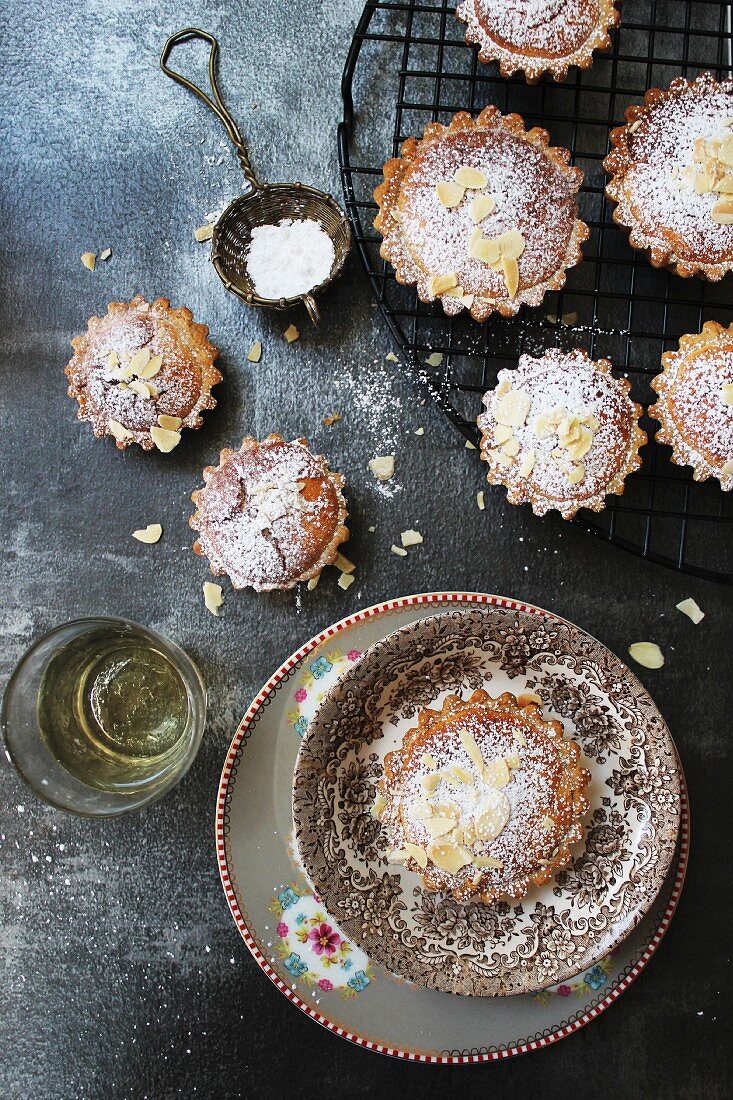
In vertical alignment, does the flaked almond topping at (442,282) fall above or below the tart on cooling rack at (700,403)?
above

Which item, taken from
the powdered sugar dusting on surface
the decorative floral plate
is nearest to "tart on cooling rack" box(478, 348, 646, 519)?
the powdered sugar dusting on surface

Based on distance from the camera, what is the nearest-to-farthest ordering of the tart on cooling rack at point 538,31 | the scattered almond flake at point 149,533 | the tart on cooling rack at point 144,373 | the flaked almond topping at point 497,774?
the flaked almond topping at point 497,774
the tart on cooling rack at point 538,31
the tart on cooling rack at point 144,373
the scattered almond flake at point 149,533

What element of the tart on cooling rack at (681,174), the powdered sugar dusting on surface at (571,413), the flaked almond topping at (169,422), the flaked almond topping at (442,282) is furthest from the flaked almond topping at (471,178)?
the flaked almond topping at (169,422)

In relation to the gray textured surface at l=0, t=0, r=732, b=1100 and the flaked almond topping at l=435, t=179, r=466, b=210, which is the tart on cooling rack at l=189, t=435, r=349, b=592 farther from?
the flaked almond topping at l=435, t=179, r=466, b=210

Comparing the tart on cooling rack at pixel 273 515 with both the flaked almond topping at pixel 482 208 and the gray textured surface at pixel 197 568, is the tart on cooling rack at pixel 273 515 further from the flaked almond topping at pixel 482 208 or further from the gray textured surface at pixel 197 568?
the flaked almond topping at pixel 482 208

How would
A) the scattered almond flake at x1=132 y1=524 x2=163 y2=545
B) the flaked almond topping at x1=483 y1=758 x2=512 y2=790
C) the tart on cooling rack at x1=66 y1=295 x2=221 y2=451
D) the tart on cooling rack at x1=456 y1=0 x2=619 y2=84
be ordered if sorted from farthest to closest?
1. the scattered almond flake at x1=132 y1=524 x2=163 y2=545
2. the tart on cooling rack at x1=66 y1=295 x2=221 y2=451
3. the tart on cooling rack at x1=456 y1=0 x2=619 y2=84
4. the flaked almond topping at x1=483 y1=758 x2=512 y2=790

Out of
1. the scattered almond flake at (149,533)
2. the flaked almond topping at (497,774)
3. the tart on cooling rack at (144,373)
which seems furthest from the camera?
the scattered almond flake at (149,533)
